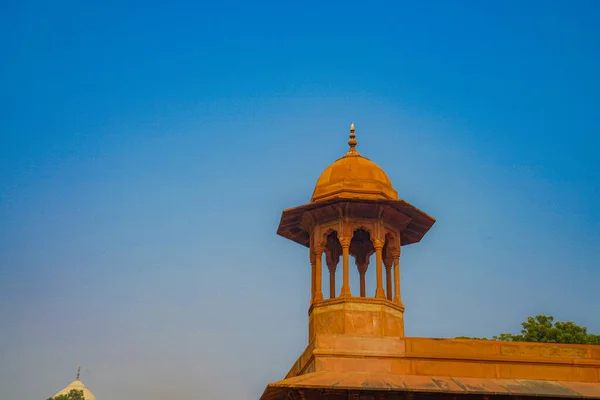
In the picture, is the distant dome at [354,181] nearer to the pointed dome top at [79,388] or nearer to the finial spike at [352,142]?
the finial spike at [352,142]

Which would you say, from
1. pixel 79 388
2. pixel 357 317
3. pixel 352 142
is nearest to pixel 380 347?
pixel 357 317

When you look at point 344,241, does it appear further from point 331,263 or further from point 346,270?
point 331,263

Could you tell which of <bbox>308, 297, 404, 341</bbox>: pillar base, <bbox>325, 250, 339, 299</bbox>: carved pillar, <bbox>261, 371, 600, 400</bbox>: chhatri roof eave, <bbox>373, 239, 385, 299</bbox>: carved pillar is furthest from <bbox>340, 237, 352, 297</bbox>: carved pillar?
<bbox>261, 371, 600, 400</bbox>: chhatri roof eave

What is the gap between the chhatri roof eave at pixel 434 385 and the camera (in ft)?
37.0

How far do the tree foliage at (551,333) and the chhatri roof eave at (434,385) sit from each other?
17752mm

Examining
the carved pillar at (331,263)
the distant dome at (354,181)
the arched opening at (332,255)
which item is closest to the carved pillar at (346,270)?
the distant dome at (354,181)

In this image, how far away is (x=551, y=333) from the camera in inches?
1164

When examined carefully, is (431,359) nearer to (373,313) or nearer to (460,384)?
(460,384)

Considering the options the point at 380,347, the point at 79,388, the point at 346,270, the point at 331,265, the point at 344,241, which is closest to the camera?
the point at 380,347

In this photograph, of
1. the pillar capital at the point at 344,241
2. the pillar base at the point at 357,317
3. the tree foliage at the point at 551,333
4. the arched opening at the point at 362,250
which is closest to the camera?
the pillar base at the point at 357,317

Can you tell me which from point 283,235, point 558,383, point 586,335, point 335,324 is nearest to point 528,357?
point 558,383

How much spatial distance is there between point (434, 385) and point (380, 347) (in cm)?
134

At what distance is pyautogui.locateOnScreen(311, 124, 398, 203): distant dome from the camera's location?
1481 cm

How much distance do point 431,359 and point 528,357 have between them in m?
1.81
